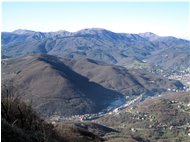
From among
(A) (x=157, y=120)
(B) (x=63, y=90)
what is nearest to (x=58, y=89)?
(B) (x=63, y=90)

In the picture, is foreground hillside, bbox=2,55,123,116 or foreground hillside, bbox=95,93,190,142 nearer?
foreground hillside, bbox=95,93,190,142

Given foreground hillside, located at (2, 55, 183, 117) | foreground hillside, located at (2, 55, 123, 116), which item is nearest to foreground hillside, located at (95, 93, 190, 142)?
foreground hillside, located at (2, 55, 123, 116)

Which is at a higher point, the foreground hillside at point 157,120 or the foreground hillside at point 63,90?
the foreground hillside at point 157,120

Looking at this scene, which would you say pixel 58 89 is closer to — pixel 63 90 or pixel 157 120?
pixel 63 90

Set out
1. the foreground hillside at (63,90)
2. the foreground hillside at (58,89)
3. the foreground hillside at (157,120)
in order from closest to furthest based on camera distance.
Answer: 1. the foreground hillside at (157,120)
2. the foreground hillside at (58,89)
3. the foreground hillside at (63,90)

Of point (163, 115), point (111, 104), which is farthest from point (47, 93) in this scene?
point (163, 115)

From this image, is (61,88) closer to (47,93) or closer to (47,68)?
(47,93)

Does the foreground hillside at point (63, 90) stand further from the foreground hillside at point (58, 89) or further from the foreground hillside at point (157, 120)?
the foreground hillside at point (157, 120)

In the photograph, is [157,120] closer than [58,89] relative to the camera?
Yes

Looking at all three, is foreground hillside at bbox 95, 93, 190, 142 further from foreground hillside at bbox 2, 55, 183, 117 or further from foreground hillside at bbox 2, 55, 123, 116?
foreground hillside at bbox 2, 55, 183, 117

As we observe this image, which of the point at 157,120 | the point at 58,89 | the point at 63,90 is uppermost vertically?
the point at 157,120

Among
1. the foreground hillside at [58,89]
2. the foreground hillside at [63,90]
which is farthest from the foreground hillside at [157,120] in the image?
the foreground hillside at [63,90]

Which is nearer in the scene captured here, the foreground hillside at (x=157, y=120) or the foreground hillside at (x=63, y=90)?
the foreground hillside at (x=157, y=120)
